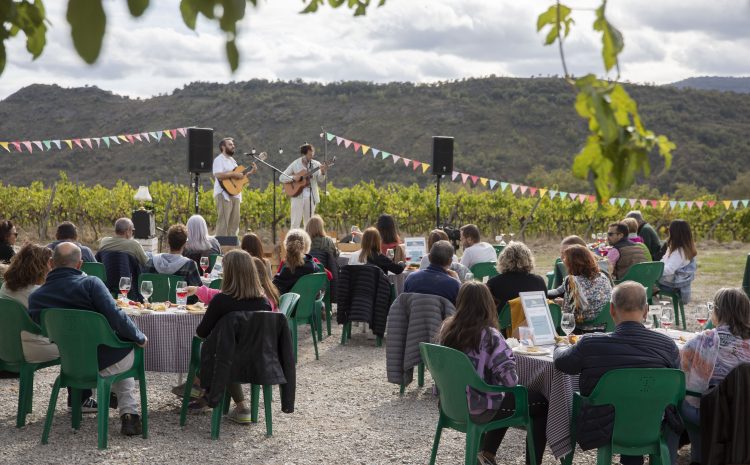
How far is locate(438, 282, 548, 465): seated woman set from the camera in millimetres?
4367

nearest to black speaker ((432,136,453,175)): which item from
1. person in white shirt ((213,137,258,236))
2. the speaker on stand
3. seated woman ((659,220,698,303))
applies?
the speaker on stand

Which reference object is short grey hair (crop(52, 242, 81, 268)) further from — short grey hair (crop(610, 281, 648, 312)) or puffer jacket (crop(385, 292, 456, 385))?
short grey hair (crop(610, 281, 648, 312))

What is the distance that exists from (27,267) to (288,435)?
1860 mm

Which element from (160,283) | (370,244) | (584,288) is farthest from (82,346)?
(370,244)

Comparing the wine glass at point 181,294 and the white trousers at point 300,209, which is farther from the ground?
the white trousers at point 300,209

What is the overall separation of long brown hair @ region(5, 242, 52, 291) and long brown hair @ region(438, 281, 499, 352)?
8.53ft

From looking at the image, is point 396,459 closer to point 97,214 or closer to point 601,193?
point 601,193

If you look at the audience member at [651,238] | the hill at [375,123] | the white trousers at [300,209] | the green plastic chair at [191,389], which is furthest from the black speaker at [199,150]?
the hill at [375,123]

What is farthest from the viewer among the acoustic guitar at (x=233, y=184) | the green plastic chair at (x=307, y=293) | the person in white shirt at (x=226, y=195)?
the acoustic guitar at (x=233, y=184)

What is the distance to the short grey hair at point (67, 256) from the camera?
5077 millimetres

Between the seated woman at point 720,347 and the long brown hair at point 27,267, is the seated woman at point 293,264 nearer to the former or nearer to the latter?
the long brown hair at point 27,267

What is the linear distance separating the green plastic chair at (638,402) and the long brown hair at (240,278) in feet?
6.35

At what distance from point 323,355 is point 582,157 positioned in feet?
21.3

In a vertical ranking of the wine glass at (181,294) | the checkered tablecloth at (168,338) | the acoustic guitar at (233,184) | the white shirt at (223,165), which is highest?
the white shirt at (223,165)
